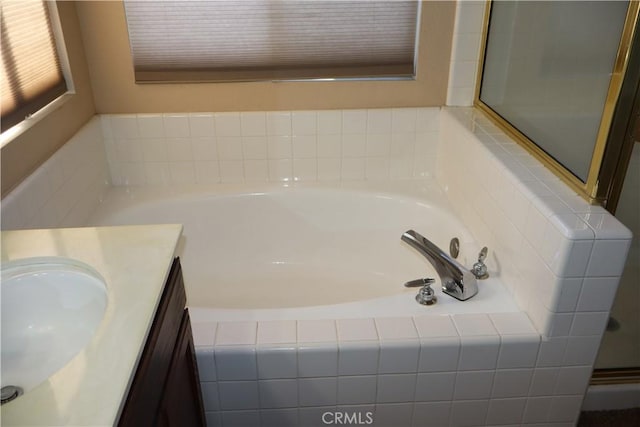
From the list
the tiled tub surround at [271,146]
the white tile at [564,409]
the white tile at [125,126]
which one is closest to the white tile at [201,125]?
the tiled tub surround at [271,146]

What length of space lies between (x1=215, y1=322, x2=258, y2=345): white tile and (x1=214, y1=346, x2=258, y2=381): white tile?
0.02 metres

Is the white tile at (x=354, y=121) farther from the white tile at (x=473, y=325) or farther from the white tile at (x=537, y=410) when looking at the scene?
the white tile at (x=537, y=410)

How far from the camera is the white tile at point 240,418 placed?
4.30 ft

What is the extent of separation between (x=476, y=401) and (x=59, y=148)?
1.50m

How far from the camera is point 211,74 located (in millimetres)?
1967

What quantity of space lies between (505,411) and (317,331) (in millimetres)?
572

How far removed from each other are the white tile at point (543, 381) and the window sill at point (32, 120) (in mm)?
Answer: 1527

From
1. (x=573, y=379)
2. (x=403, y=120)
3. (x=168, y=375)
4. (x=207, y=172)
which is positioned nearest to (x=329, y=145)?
(x=403, y=120)

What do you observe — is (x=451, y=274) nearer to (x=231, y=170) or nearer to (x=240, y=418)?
(x=240, y=418)

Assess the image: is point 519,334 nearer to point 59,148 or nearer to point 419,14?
point 419,14

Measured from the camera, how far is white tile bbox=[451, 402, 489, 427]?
1342 millimetres

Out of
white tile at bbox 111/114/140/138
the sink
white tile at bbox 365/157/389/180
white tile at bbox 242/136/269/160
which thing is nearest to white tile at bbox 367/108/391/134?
white tile at bbox 365/157/389/180

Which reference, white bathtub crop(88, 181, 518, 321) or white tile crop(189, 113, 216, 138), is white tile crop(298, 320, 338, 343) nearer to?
white bathtub crop(88, 181, 518, 321)

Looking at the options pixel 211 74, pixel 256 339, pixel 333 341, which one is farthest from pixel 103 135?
pixel 333 341
